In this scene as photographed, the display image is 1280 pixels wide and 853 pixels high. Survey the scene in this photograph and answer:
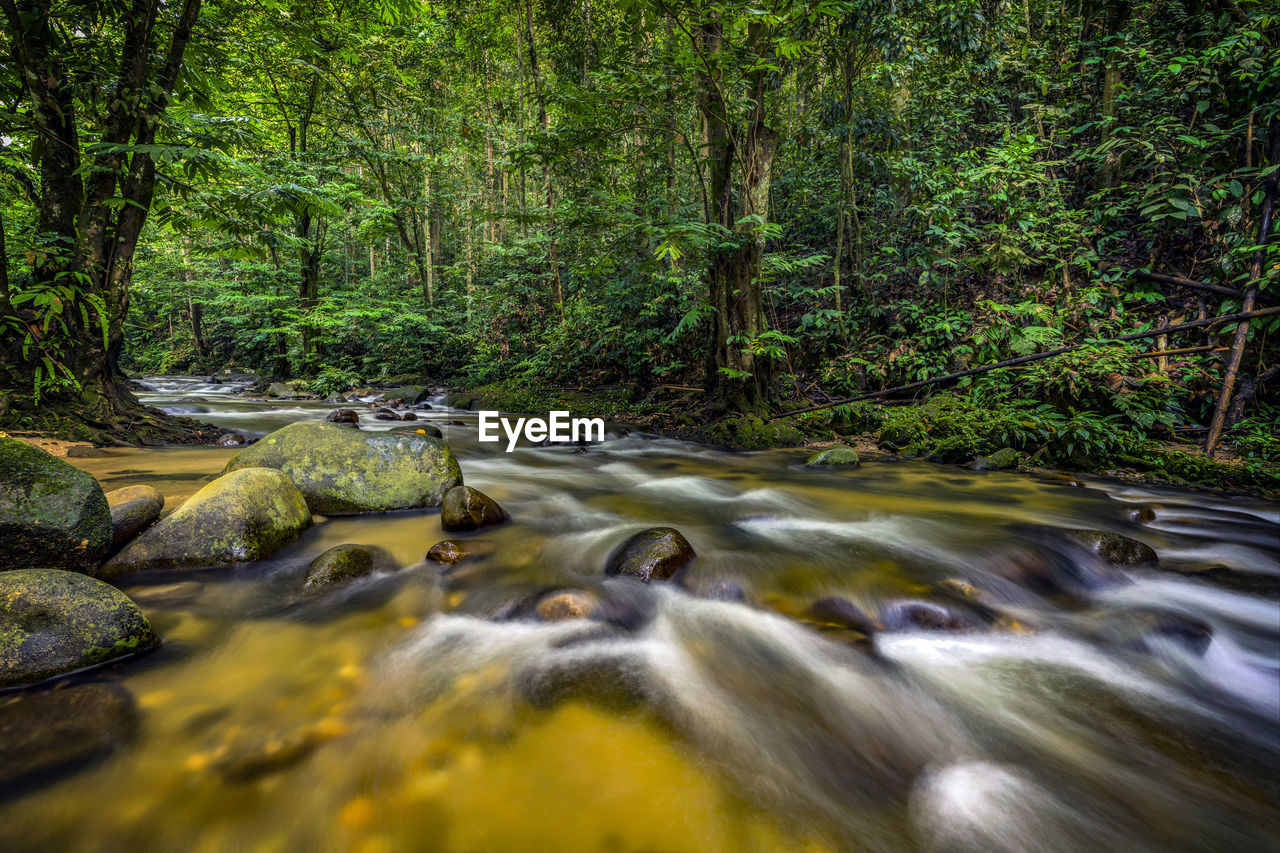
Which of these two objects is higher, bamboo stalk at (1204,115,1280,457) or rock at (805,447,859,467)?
bamboo stalk at (1204,115,1280,457)

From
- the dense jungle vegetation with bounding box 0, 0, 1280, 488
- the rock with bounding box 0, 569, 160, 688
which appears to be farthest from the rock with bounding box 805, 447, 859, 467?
the rock with bounding box 0, 569, 160, 688

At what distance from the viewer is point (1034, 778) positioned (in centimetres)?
180

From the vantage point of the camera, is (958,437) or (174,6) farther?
(958,437)

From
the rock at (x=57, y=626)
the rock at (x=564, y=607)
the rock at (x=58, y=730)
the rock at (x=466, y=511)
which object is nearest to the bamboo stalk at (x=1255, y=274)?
the rock at (x=564, y=607)

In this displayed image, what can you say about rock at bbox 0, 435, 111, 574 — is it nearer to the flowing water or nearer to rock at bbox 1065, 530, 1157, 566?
the flowing water

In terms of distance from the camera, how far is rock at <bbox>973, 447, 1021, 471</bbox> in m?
6.01

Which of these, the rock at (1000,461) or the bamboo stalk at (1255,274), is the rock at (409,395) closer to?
the rock at (1000,461)

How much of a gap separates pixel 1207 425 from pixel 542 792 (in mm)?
7848

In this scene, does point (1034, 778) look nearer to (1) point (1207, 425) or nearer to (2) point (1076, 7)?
(1) point (1207, 425)

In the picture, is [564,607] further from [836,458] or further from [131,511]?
[836,458]

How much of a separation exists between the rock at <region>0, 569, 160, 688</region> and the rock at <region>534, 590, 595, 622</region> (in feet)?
5.70

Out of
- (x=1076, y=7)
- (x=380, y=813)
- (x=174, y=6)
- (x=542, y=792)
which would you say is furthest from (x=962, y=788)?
(x=1076, y=7)

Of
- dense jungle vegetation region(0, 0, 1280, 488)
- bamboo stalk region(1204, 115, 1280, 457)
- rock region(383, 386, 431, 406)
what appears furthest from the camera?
rock region(383, 386, 431, 406)

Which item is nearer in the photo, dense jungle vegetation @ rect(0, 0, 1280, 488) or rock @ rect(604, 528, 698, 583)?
rock @ rect(604, 528, 698, 583)
